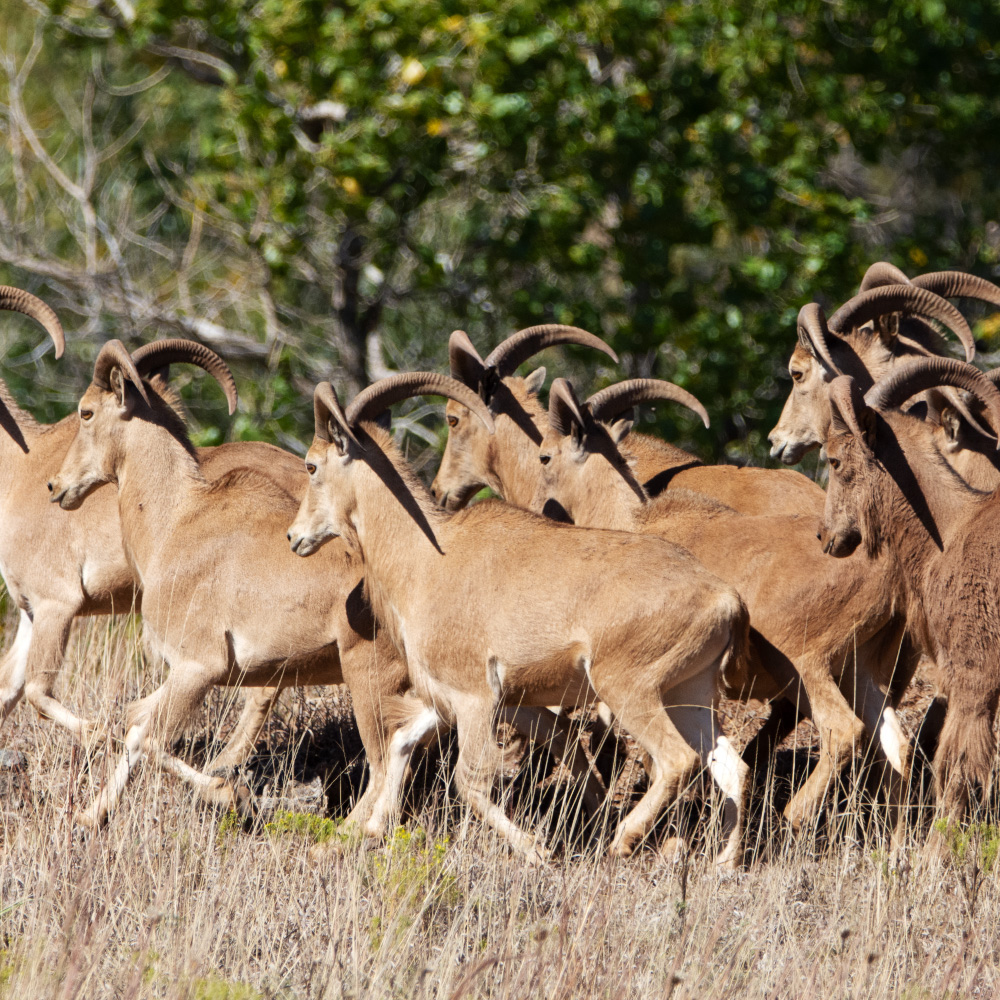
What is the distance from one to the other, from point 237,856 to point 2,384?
169 inches

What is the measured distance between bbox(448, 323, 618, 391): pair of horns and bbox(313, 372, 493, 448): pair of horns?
130 centimetres

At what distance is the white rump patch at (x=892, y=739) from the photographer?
6363 millimetres


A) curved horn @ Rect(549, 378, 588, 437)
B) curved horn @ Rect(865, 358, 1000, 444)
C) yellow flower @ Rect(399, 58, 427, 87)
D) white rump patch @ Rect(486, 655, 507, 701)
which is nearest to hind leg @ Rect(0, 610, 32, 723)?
white rump patch @ Rect(486, 655, 507, 701)

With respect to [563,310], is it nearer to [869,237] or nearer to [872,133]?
[872,133]

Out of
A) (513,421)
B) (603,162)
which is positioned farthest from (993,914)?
(603,162)

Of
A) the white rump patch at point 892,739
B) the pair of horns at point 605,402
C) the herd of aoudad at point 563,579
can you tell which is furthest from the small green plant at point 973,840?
the pair of horns at point 605,402

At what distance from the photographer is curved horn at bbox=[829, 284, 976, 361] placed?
7258 mm

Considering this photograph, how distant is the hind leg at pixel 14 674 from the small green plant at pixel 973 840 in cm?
494

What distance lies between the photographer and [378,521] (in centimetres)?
648

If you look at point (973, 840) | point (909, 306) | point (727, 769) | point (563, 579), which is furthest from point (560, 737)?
point (909, 306)

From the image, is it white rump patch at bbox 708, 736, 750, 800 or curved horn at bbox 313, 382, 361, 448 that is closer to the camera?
white rump patch at bbox 708, 736, 750, 800

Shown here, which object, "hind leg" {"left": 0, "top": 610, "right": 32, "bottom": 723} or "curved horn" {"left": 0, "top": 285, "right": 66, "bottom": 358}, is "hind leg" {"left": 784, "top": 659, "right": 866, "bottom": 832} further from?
"curved horn" {"left": 0, "top": 285, "right": 66, "bottom": 358}

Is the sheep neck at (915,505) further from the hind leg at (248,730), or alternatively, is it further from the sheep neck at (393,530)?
the hind leg at (248,730)

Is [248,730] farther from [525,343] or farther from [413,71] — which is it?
[413,71]
